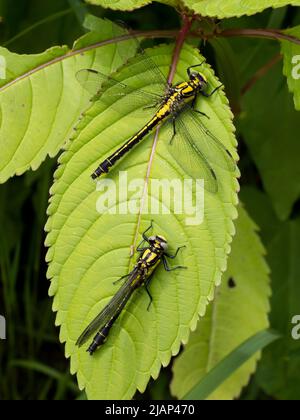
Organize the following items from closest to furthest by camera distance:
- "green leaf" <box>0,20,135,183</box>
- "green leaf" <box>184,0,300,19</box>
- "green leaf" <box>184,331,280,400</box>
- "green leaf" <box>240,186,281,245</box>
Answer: "green leaf" <box>184,0,300,19</box> < "green leaf" <box>0,20,135,183</box> < "green leaf" <box>184,331,280,400</box> < "green leaf" <box>240,186,281,245</box>

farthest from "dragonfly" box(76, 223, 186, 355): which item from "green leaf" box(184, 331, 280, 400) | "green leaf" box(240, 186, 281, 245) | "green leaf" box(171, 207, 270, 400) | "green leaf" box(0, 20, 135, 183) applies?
"green leaf" box(240, 186, 281, 245)

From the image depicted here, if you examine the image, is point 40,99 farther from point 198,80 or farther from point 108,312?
point 108,312

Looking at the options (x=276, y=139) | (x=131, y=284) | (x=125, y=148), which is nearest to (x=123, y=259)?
(x=131, y=284)

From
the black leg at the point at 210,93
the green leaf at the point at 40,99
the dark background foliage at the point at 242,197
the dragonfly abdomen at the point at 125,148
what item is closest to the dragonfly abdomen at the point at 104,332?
the dragonfly abdomen at the point at 125,148

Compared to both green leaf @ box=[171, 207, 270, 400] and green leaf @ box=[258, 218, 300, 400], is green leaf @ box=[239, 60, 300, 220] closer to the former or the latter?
green leaf @ box=[258, 218, 300, 400]

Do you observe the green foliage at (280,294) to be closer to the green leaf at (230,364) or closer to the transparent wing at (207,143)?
the green leaf at (230,364)

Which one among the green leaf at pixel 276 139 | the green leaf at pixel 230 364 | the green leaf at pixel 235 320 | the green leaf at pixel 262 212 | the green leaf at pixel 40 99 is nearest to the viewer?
the green leaf at pixel 40 99
